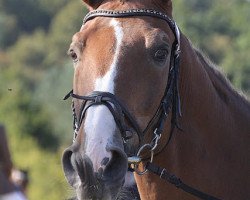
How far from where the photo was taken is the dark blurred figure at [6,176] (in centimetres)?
1335

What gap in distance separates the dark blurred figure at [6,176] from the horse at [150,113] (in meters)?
7.38

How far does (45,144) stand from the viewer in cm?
4578

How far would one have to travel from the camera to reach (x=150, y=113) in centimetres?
570

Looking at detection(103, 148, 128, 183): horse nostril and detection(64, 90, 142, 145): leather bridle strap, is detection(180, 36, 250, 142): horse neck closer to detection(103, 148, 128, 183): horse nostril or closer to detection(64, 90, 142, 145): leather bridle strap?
detection(64, 90, 142, 145): leather bridle strap

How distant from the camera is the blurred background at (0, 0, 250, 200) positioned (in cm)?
3148

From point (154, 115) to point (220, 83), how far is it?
87 cm

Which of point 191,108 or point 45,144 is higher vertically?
point 191,108

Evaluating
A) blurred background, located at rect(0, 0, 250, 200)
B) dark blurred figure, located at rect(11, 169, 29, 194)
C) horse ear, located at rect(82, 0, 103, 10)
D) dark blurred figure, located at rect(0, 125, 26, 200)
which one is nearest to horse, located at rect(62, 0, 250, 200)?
horse ear, located at rect(82, 0, 103, 10)

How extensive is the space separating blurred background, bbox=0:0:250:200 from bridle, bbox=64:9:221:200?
89cm

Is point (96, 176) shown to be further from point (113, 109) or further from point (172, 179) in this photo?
point (172, 179)

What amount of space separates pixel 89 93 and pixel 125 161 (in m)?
0.51

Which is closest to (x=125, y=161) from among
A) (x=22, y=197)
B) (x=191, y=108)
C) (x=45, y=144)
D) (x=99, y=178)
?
(x=99, y=178)

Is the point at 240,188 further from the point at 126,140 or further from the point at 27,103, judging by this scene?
the point at 27,103

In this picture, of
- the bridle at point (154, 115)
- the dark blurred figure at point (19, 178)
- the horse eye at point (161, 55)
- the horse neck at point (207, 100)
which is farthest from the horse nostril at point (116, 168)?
the dark blurred figure at point (19, 178)
